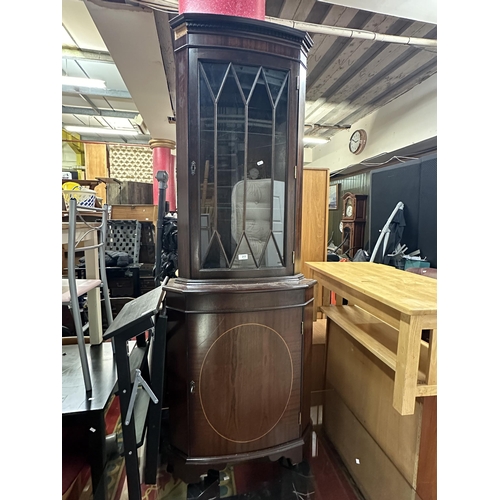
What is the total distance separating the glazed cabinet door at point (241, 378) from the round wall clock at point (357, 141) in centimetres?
473

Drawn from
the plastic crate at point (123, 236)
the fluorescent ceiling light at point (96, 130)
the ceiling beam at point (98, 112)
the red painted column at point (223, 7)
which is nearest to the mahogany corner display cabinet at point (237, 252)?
the red painted column at point (223, 7)

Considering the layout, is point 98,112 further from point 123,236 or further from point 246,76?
point 246,76

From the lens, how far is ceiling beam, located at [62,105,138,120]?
5.25m

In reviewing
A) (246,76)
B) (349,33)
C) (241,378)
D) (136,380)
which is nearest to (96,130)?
(349,33)

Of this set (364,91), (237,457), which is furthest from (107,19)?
(364,91)

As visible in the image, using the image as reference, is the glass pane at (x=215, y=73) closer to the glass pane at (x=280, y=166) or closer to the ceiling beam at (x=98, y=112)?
the glass pane at (x=280, y=166)

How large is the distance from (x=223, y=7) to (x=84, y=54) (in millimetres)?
3224

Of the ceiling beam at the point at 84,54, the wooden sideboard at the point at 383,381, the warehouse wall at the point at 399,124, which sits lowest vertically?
the wooden sideboard at the point at 383,381

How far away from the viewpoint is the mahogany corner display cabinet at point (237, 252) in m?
1.15

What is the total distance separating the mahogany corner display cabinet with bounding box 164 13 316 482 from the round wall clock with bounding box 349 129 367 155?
435 centimetres

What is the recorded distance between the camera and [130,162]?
6996 mm

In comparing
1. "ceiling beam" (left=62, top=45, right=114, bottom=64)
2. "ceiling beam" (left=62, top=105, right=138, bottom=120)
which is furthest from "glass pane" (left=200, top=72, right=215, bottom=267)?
"ceiling beam" (left=62, top=105, right=138, bottom=120)
